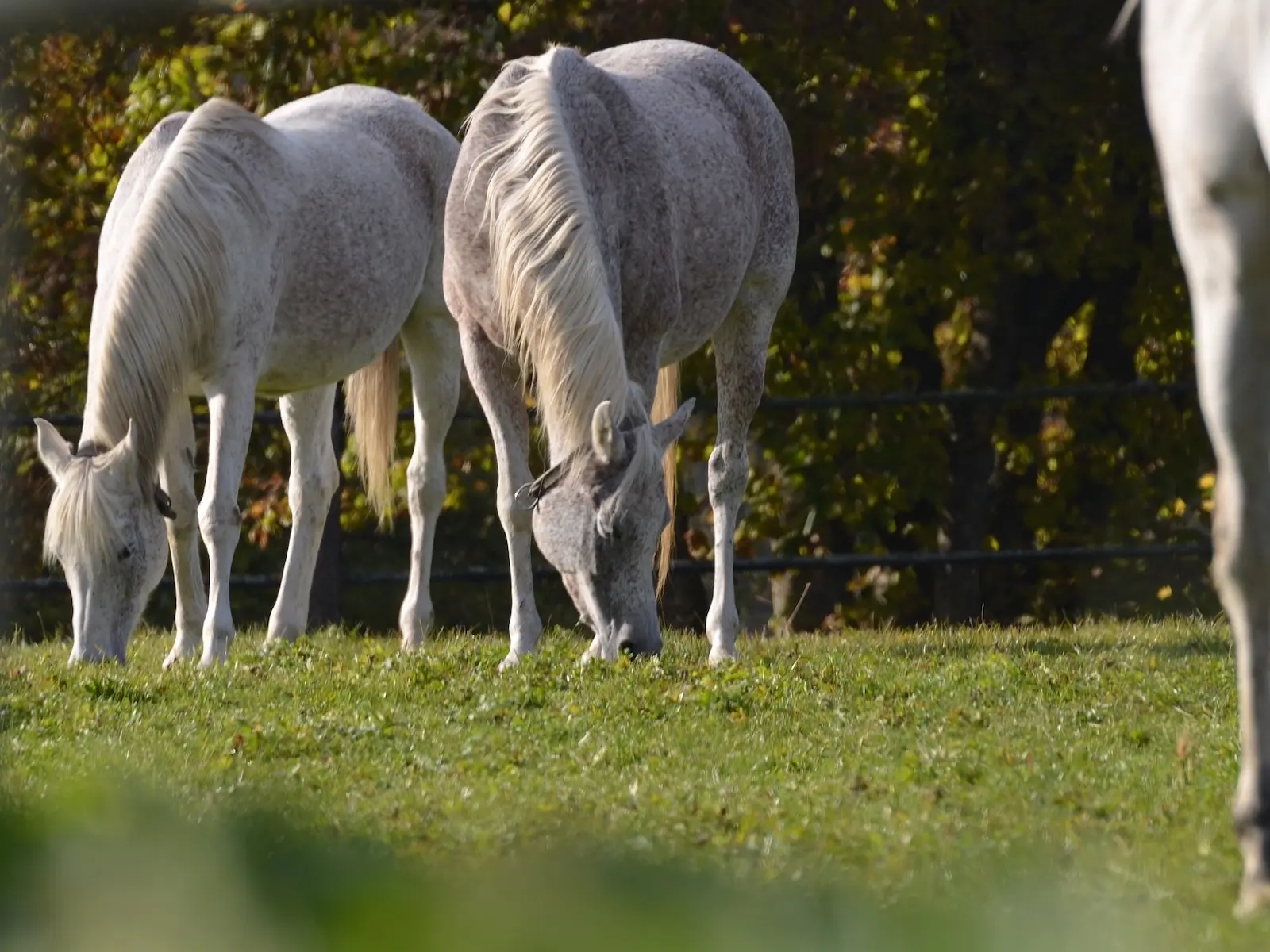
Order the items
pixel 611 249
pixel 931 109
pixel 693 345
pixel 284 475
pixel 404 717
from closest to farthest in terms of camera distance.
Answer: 1. pixel 404 717
2. pixel 611 249
3. pixel 693 345
4. pixel 931 109
5. pixel 284 475

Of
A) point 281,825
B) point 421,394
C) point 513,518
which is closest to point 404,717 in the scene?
point 513,518

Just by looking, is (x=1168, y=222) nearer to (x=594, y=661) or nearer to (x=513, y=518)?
(x=513, y=518)

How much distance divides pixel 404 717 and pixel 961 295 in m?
5.48

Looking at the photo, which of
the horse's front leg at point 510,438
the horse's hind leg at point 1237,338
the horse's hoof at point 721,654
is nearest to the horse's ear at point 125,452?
the horse's front leg at point 510,438

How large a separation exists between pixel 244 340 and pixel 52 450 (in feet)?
2.76

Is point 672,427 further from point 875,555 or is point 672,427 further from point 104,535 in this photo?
point 875,555

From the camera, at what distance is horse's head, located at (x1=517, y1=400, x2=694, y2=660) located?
243 inches

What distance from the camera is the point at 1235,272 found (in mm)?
2697

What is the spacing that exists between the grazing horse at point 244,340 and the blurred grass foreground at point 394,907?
6195 millimetres

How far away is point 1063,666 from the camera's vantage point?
20.6ft

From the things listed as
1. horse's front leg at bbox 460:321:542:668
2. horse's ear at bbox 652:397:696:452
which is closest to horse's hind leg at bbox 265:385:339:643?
horse's front leg at bbox 460:321:542:668

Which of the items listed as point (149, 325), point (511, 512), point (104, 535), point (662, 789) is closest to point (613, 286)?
point (511, 512)

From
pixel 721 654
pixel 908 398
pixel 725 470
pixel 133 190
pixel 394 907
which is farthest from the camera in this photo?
pixel 908 398

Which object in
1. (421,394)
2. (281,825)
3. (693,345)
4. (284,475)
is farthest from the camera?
(284,475)
